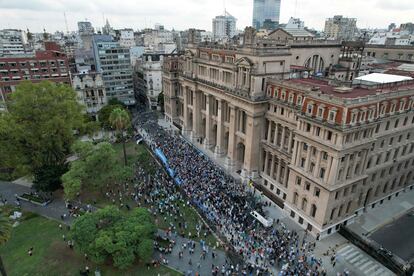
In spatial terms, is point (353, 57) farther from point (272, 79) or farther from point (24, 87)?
point (24, 87)

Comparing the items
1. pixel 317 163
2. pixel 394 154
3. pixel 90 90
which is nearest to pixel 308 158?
pixel 317 163

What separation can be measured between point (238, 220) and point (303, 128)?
1725 centimetres

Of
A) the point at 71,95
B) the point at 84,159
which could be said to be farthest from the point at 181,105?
the point at 84,159

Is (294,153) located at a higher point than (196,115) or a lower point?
higher

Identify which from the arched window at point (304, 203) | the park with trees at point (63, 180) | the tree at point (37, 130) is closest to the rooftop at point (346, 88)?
the arched window at point (304, 203)

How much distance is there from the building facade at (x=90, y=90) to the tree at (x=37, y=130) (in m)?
33.8

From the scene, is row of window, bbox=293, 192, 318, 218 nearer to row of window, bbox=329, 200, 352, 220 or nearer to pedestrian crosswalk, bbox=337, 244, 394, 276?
row of window, bbox=329, 200, 352, 220

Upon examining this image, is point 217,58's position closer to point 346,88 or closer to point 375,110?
point 346,88

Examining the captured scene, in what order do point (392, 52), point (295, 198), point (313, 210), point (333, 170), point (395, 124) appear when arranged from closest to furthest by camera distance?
point (333, 170)
point (313, 210)
point (395, 124)
point (295, 198)
point (392, 52)

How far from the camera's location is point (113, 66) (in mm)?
99438

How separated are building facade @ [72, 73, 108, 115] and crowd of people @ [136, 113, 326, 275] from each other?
3743cm

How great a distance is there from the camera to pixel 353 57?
66938 millimetres

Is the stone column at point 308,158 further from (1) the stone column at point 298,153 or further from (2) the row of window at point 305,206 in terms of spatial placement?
(2) the row of window at point 305,206

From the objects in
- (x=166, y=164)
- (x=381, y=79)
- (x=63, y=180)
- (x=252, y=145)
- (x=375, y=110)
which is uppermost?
(x=381, y=79)
